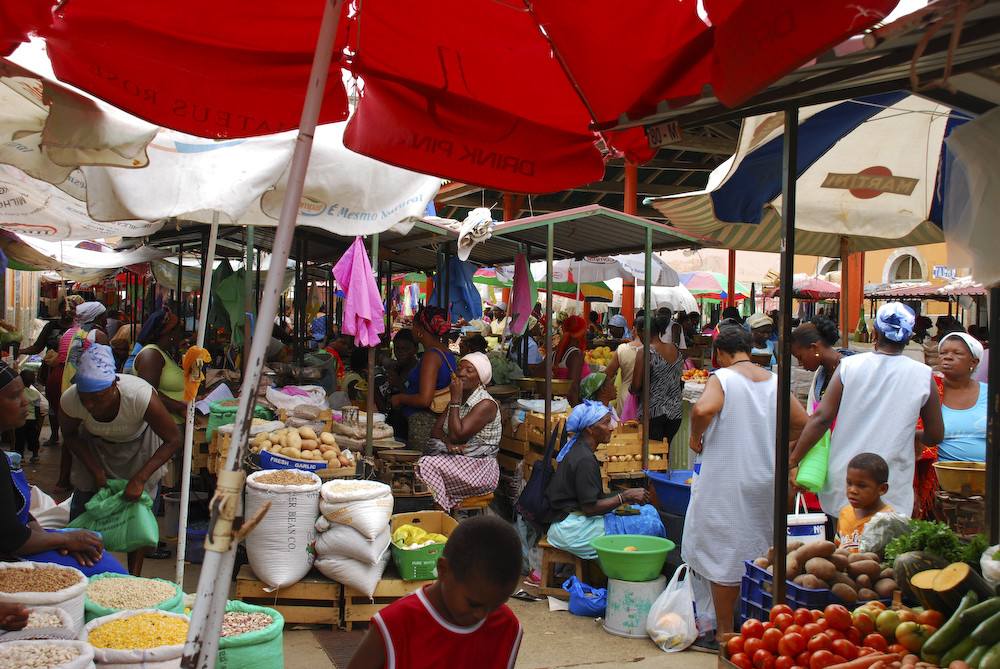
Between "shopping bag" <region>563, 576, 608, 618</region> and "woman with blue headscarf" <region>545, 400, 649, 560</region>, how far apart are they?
243 millimetres

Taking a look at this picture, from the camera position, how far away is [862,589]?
332cm

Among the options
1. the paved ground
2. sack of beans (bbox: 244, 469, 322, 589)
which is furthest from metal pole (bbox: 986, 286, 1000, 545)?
sack of beans (bbox: 244, 469, 322, 589)

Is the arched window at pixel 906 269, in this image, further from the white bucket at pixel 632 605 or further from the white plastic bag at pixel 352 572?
the white plastic bag at pixel 352 572

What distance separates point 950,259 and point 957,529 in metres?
2.52

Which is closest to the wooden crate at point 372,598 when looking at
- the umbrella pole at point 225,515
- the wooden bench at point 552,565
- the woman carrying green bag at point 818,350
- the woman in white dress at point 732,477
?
the wooden bench at point 552,565

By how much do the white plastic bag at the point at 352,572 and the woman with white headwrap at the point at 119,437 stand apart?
1.27 meters

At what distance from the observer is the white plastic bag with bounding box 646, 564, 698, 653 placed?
5070mm

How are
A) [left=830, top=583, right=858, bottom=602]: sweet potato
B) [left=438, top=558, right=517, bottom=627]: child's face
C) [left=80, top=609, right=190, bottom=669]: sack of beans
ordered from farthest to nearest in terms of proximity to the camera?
1. [left=830, top=583, right=858, bottom=602]: sweet potato
2. [left=80, top=609, right=190, bottom=669]: sack of beans
3. [left=438, top=558, right=517, bottom=627]: child's face

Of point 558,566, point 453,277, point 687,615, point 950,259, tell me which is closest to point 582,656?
point 687,615

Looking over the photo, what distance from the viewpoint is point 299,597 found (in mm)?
5117

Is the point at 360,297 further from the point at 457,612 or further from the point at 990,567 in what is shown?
the point at 990,567

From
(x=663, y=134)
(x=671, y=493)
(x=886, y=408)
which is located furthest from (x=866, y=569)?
(x=671, y=493)

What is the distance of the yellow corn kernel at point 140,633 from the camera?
3.09 metres

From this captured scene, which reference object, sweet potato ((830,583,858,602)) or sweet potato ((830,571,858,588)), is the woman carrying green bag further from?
sweet potato ((830,583,858,602))
